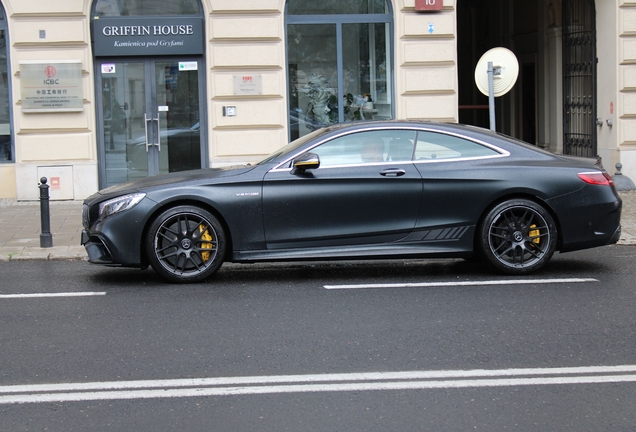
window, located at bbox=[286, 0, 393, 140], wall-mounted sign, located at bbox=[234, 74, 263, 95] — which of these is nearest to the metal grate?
window, located at bbox=[286, 0, 393, 140]

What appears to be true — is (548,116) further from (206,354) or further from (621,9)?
(206,354)

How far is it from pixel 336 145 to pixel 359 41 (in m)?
7.84

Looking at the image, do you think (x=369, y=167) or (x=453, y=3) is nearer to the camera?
(x=369, y=167)

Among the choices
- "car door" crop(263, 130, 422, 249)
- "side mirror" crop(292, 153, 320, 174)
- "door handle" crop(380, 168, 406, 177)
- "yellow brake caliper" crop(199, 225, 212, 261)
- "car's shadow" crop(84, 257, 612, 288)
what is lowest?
"car's shadow" crop(84, 257, 612, 288)

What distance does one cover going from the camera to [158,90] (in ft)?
50.4

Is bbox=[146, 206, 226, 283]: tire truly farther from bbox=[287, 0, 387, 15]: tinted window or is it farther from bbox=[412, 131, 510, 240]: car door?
bbox=[287, 0, 387, 15]: tinted window

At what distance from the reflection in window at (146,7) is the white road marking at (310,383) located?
434 inches

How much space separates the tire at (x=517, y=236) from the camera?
8.34 metres

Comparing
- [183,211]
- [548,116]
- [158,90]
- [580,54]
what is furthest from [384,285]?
Answer: [548,116]

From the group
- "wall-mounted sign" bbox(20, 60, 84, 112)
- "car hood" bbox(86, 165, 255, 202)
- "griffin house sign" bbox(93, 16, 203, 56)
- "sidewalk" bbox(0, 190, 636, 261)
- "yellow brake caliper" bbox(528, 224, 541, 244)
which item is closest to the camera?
"car hood" bbox(86, 165, 255, 202)

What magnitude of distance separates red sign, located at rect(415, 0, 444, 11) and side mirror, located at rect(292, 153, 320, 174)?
25.9 feet

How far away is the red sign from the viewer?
50.4ft

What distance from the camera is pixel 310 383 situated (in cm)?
513

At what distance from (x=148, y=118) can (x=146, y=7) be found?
184 centimetres
